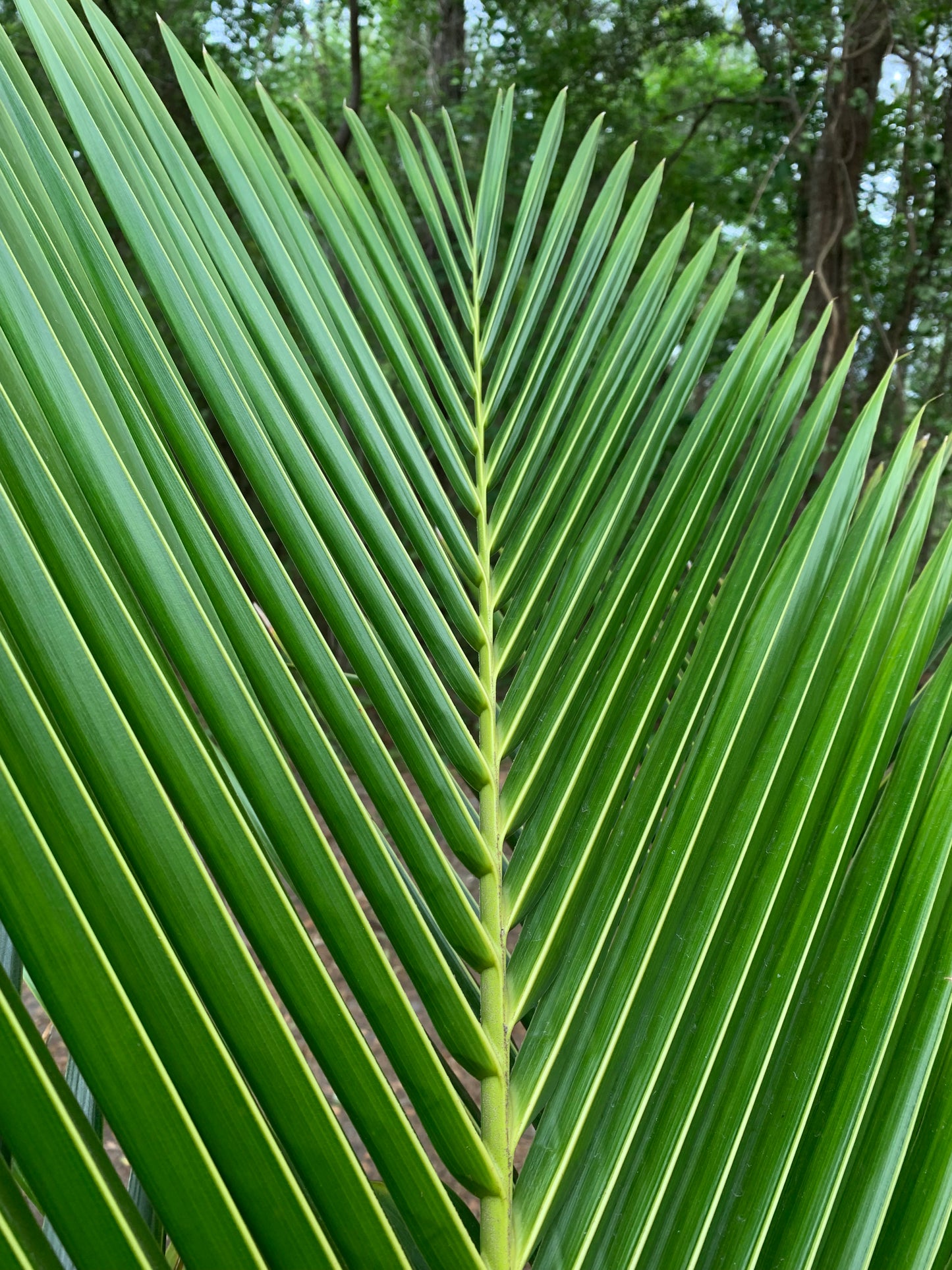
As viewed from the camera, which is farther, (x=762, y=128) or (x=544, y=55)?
(x=762, y=128)

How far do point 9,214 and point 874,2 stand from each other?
415 centimetres

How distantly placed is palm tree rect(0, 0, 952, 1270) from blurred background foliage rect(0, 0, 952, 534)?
3100 mm

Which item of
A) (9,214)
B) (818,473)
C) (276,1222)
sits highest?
(818,473)

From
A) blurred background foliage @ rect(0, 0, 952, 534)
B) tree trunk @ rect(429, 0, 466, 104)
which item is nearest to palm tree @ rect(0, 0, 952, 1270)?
blurred background foliage @ rect(0, 0, 952, 534)

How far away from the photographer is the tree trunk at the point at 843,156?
349cm

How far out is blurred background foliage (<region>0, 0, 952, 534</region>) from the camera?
11.9ft

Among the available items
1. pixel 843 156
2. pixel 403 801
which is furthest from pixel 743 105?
pixel 403 801

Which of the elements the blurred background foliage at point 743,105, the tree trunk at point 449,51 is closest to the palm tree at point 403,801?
the blurred background foliage at point 743,105

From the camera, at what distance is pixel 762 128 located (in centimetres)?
427

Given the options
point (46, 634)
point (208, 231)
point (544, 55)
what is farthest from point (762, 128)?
point (46, 634)

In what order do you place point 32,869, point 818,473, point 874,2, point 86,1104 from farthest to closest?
point 818,473 → point 874,2 → point 86,1104 → point 32,869

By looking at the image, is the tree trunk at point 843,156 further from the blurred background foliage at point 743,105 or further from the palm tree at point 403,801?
the palm tree at point 403,801

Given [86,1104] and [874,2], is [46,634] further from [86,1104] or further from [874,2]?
[874,2]

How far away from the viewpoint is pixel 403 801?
44 centimetres
